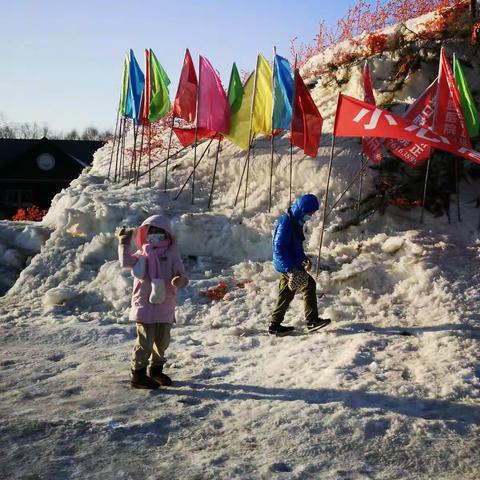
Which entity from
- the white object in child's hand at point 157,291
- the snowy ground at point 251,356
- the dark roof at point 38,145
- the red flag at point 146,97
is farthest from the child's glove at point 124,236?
the dark roof at point 38,145

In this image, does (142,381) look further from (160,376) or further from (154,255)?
(154,255)

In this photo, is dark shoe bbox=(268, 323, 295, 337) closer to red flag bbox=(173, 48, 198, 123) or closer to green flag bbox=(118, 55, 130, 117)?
red flag bbox=(173, 48, 198, 123)

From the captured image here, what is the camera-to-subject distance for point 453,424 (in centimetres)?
434

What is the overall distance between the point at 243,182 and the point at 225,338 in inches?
208

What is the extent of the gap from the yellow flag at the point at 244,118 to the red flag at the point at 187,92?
3.46ft

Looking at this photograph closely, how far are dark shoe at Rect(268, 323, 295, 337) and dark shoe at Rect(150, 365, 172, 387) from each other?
5.77ft

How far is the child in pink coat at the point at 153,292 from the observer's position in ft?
17.2

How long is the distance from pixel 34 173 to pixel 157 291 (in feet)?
88.2

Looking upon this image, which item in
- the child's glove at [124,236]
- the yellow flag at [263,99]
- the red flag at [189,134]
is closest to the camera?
the child's glove at [124,236]

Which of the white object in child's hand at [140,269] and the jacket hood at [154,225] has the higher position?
the jacket hood at [154,225]

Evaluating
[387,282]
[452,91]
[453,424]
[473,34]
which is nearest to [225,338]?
[387,282]

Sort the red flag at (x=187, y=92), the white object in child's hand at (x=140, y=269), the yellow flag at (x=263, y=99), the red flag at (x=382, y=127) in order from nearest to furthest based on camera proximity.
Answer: the white object in child's hand at (x=140, y=269) < the red flag at (x=382, y=127) < the yellow flag at (x=263, y=99) < the red flag at (x=187, y=92)

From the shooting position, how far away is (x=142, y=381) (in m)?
5.28

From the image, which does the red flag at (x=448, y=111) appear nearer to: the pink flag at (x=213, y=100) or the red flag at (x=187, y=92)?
the pink flag at (x=213, y=100)
